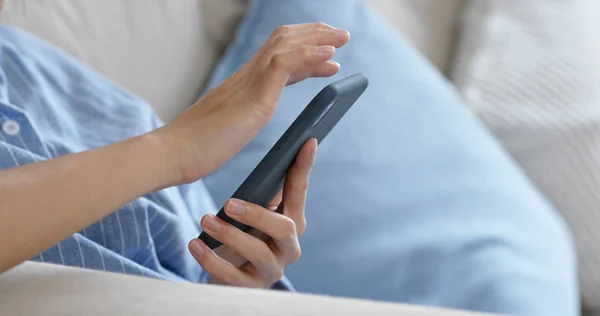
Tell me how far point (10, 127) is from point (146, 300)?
1.11 feet

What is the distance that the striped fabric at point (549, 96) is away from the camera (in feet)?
3.92

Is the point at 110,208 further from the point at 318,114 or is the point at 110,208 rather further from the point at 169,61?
the point at 169,61

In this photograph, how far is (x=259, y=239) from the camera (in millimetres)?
655

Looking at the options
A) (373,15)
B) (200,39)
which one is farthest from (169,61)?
(373,15)

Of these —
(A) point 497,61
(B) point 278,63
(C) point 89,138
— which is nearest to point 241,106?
(B) point 278,63

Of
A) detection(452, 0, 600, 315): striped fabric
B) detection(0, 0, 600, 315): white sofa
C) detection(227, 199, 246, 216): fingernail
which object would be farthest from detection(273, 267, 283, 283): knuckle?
detection(452, 0, 600, 315): striped fabric

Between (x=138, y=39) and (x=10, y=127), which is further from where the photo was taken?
(x=138, y=39)

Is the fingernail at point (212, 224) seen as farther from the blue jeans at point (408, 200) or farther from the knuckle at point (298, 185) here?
the blue jeans at point (408, 200)

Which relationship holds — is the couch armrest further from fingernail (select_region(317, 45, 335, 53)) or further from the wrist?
fingernail (select_region(317, 45, 335, 53))

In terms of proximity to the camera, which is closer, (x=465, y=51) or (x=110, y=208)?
(x=110, y=208)

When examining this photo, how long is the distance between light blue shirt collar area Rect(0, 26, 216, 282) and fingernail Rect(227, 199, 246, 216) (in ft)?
0.38

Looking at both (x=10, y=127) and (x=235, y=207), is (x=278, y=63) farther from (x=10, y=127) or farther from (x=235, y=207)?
(x=10, y=127)

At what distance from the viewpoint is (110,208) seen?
1.59ft

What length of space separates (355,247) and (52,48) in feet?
1.54
